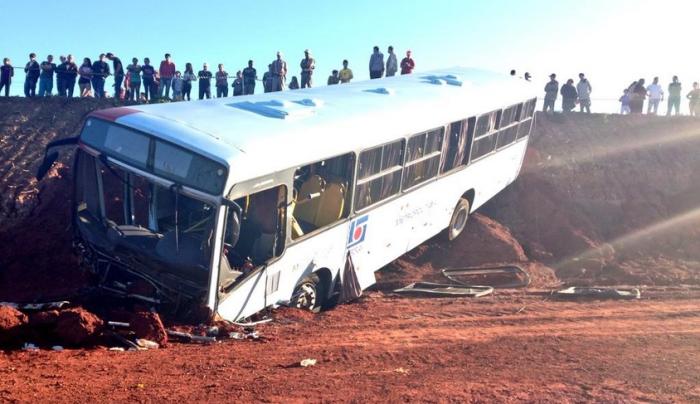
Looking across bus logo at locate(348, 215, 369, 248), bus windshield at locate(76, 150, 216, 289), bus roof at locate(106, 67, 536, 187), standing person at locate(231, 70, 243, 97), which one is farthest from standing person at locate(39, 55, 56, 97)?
bus logo at locate(348, 215, 369, 248)

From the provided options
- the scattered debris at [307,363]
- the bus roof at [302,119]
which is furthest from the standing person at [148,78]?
the scattered debris at [307,363]

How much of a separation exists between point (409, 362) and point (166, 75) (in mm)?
15549

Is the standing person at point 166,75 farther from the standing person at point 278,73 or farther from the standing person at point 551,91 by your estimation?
the standing person at point 551,91

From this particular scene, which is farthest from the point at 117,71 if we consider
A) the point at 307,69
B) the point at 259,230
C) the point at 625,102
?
the point at 625,102

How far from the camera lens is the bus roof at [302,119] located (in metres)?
8.30

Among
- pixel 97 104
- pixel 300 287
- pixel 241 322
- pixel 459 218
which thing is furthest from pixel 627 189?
pixel 97 104

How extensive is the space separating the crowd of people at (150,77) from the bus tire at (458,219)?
8334mm

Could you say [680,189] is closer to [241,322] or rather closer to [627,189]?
[627,189]

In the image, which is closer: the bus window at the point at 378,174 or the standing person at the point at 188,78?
the bus window at the point at 378,174

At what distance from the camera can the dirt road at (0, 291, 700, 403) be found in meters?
6.88

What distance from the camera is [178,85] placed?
840 inches

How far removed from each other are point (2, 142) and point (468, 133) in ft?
37.7

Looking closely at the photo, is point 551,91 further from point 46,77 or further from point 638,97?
point 46,77

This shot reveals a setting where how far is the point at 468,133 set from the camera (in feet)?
45.0
